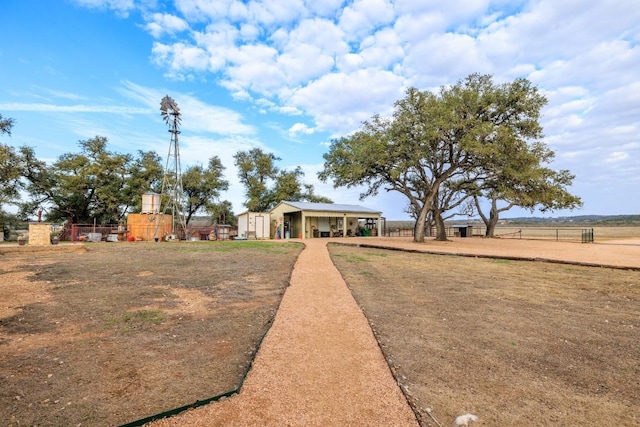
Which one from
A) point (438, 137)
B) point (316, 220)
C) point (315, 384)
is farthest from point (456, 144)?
point (315, 384)

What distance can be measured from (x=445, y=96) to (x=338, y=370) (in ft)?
73.2

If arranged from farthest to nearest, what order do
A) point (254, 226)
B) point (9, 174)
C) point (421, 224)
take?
point (254, 226)
point (421, 224)
point (9, 174)

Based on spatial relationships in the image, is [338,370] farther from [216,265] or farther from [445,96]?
[445,96]

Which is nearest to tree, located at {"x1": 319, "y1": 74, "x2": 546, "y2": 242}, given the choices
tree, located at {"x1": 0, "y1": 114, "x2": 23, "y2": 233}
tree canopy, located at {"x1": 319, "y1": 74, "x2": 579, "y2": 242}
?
tree canopy, located at {"x1": 319, "y1": 74, "x2": 579, "y2": 242}

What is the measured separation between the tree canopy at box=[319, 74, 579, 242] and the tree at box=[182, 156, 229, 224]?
54.0 feet

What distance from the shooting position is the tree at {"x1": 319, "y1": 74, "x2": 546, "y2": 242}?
19.8 m

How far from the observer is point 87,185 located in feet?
96.3

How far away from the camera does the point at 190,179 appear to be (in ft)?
113

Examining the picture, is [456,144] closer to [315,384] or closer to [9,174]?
[315,384]

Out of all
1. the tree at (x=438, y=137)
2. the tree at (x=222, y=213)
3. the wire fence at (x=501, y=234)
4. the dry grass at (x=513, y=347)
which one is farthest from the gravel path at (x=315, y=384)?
the tree at (x=222, y=213)

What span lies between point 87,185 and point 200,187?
398 inches

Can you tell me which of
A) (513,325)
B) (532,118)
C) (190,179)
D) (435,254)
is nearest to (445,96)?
(532,118)

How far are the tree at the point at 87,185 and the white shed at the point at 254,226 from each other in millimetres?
11675

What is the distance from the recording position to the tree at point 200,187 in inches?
1368
